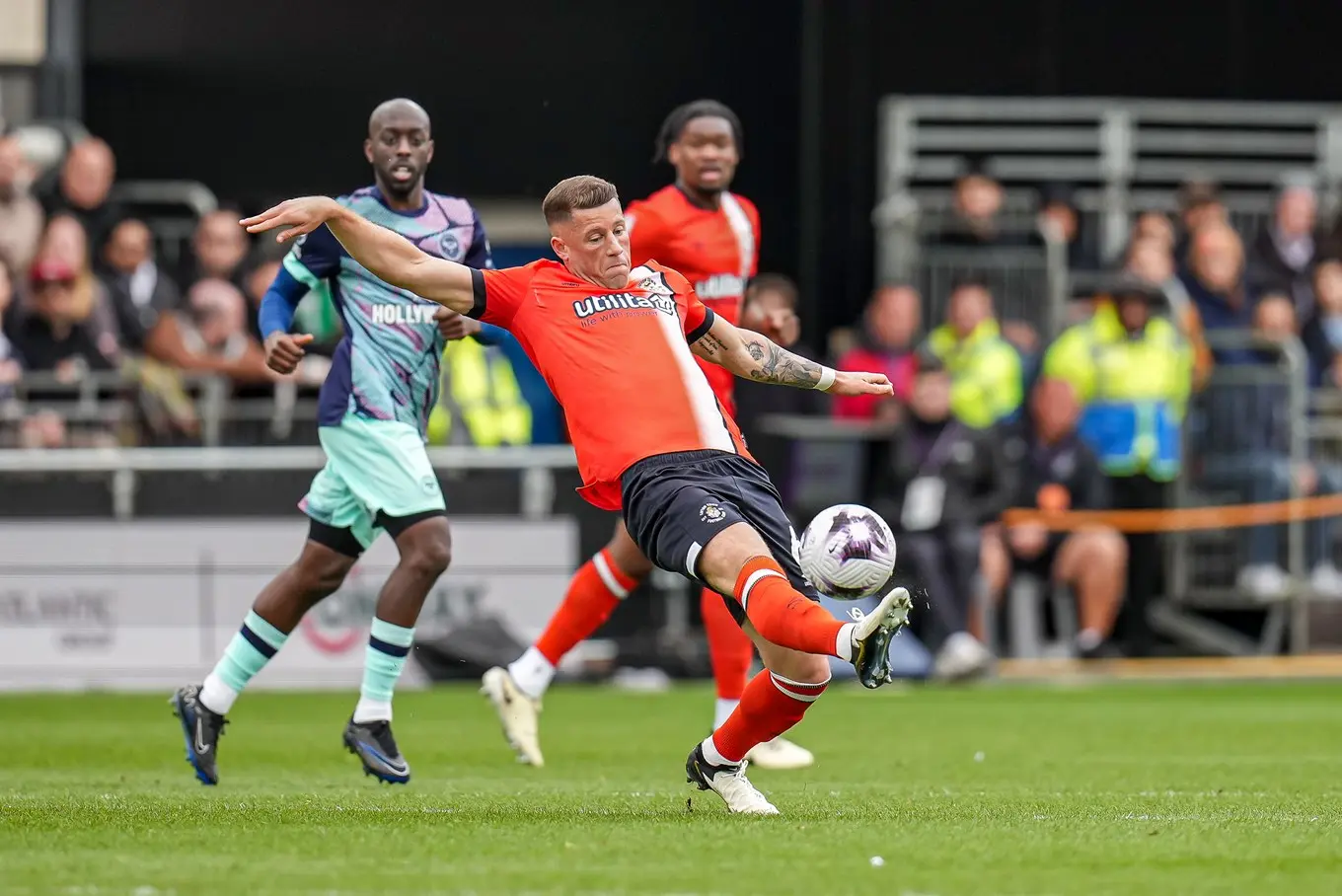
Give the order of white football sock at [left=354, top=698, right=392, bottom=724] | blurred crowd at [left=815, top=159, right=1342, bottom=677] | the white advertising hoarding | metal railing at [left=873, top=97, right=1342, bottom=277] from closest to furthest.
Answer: white football sock at [left=354, top=698, right=392, bottom=724], the white advertising hoarding, blurred crowd at [left=815, top=159, right=1342, bottom=677], metal railing at [left=873, top=97, right=1342, bottom=277]

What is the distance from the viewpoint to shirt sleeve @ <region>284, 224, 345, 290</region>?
8.59 metres

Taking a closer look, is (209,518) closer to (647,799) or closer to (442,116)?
(442,116)

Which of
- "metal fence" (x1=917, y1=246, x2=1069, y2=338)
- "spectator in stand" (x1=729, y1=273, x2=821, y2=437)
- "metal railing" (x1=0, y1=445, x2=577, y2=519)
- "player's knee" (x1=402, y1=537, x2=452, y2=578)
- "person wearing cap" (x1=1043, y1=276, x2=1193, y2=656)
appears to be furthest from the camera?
"metal fence" (x1=917, y1=246, x2=1069, y2=338)

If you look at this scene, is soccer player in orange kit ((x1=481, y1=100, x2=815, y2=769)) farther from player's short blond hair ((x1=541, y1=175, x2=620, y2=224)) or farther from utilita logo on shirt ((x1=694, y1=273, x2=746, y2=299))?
player's short blond hair ((x1=541, y1=175, x2=620, y2=224))

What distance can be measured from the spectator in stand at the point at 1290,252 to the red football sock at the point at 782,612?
1276 cm

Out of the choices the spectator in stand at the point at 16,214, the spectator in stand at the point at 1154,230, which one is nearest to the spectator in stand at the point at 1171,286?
the spectator in stand at the point at 1154,230

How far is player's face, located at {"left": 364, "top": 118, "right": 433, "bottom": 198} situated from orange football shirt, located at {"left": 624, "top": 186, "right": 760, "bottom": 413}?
4.02 ft

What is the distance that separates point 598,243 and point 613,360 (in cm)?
41

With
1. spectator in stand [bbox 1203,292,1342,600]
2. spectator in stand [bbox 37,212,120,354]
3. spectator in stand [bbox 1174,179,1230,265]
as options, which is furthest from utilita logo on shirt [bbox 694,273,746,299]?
spectator in stand [bbox 1174,179,1230,265]

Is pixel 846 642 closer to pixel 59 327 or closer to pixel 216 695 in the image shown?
pixel 216 695

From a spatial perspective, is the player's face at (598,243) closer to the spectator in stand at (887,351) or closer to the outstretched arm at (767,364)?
the outstretched arm at (767,364)

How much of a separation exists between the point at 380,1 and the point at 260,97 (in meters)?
1.38

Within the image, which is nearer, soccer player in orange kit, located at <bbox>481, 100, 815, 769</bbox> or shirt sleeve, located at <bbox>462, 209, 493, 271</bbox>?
shirt sleeve, located at <bbox>462, 209, 493, 271</bbox>

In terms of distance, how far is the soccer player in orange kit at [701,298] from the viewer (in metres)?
9.49
